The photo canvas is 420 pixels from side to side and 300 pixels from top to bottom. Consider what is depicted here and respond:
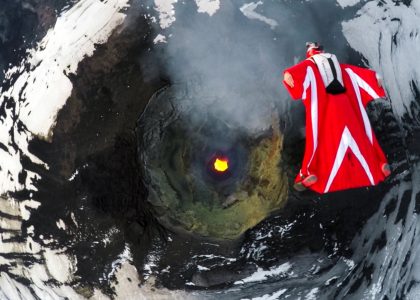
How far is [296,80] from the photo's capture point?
3.56 feet

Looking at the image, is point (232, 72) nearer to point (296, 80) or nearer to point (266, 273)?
point (296, 80)

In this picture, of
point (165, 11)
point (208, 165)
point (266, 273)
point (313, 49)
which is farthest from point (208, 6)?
point (266, 273)

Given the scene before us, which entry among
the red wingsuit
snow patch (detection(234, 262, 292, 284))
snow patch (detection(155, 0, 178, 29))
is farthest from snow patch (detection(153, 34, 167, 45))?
snow patch (detection(234, 262, 292, 284))

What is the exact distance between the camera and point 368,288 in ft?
4.62

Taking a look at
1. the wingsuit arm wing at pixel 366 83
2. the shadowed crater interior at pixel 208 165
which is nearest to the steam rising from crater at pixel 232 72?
the shadowed crater interior at pixel 208 165

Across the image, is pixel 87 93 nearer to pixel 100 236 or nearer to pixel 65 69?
pixel 65 69

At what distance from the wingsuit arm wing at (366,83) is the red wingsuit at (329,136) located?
4 cm

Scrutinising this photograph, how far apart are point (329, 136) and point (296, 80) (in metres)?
0.15

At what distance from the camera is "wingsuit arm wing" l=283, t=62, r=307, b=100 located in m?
1.08

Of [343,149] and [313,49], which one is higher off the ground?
[313,49]

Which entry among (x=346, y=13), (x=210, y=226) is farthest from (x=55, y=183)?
(x=346, y=13)

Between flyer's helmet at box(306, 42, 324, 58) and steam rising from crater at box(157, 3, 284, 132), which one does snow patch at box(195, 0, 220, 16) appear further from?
flyer's helmet at box(306, 42, 324, 58)

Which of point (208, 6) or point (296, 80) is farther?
point (208, 6)

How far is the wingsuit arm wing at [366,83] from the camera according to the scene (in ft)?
3.79
